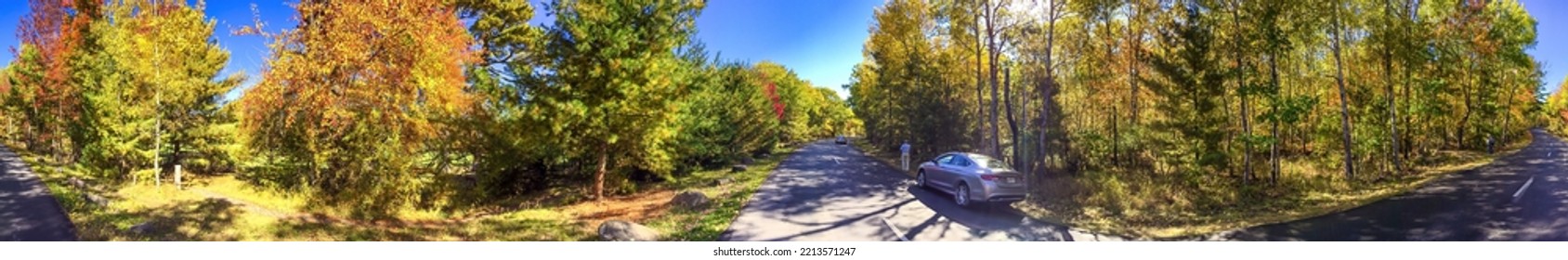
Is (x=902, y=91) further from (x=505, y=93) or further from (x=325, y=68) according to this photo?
(x=325, y=68)

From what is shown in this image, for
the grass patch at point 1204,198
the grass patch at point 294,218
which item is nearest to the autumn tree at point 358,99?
the grass patch at point 294,218

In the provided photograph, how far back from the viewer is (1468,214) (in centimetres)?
425

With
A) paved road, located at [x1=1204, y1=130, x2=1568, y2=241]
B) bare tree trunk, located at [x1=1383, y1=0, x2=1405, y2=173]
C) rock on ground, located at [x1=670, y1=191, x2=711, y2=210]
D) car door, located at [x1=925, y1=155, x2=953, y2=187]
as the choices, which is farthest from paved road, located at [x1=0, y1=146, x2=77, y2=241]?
bare tree trunk, located at [x1=1383, y1=0, x2=1405, y2=173]

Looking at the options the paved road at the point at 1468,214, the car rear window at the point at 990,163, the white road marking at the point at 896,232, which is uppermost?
the car rear window at the point at 990,163

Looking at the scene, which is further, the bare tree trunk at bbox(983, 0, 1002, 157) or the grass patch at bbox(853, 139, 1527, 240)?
the bare tree trunk at bbox(983, 0, 1002, 157)

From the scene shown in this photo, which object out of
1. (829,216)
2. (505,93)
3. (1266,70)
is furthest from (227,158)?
(1266,70)

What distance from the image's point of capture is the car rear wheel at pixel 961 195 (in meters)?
7.20

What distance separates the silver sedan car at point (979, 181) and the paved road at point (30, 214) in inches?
348

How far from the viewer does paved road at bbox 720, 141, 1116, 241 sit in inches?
192

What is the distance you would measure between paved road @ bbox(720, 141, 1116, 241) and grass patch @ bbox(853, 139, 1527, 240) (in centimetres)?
61

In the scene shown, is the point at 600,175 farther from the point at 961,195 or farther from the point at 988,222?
the point at 988,222

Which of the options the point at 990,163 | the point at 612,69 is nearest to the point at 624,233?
the point at 612,69

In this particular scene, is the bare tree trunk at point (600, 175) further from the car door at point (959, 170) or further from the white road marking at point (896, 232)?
the car door at point (959, 170)

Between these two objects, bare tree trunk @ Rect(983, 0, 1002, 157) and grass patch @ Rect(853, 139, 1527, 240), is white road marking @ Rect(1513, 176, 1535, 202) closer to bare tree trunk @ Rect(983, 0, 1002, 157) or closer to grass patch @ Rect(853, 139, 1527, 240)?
grass patch @ Rect(853, 139, 1527, 240)
